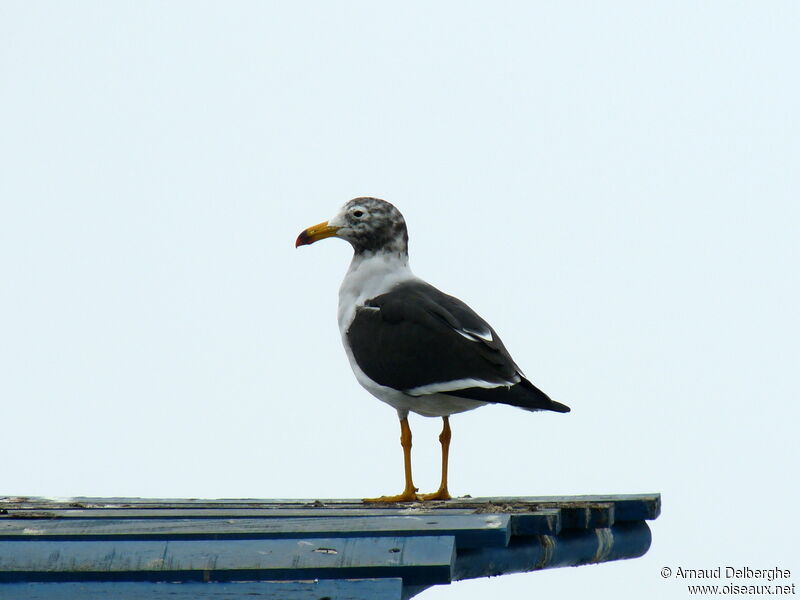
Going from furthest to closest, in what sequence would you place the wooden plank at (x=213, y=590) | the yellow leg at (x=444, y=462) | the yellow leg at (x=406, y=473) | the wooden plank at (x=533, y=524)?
the yellow leg at (x=444, y=462) → the yellow leg at (x=406, y=473) → the wooden plank at (x=533, y=524) → the wooden plank at (x=213, y=590)

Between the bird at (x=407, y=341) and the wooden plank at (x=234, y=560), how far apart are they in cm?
317

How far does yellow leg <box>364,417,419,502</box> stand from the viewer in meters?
8.20

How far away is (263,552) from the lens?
4859 millimetres

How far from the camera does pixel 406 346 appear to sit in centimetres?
843

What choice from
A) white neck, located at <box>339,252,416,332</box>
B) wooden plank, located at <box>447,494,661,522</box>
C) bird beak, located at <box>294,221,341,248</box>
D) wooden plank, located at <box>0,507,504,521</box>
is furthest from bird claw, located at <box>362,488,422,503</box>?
bird beak, located at <box>294,221,341,248</box>

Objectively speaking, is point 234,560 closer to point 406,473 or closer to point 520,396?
point 520,396

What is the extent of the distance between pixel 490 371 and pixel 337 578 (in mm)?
3605

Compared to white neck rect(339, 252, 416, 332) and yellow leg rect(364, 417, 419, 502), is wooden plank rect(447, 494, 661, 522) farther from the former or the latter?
white neck rect(339, 252, 416, 332)

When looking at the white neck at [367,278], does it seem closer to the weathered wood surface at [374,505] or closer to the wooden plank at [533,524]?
the weathered wood surface at [374,505]

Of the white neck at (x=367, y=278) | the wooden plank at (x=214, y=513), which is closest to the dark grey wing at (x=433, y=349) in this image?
the white neck at (x=367, y=278)

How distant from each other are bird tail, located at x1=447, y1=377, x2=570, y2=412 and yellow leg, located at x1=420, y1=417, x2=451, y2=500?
2.37 ft

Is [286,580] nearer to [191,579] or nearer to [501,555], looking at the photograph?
[191,579]

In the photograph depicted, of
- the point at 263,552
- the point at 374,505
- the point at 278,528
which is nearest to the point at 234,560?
the point at 263,552

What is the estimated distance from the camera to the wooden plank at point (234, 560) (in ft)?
15.2
